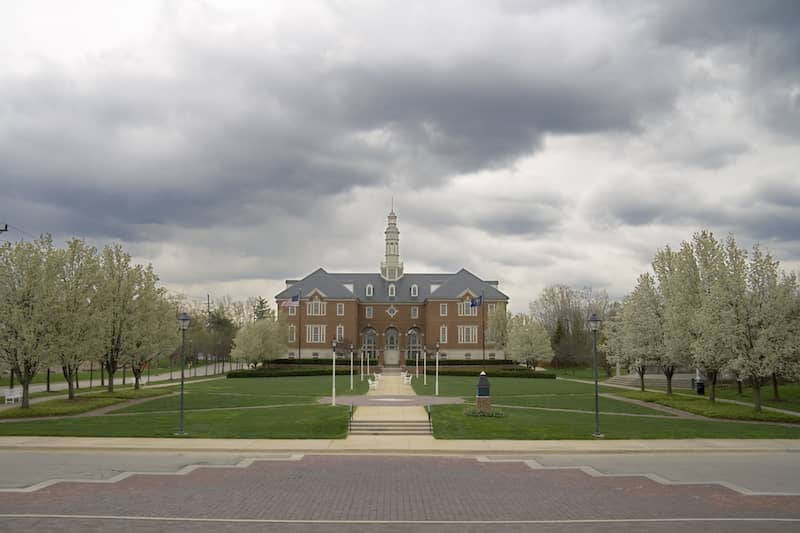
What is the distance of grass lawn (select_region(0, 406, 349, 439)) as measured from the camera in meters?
23.4

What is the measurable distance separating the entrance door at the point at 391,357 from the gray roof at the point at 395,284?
23.1 feet

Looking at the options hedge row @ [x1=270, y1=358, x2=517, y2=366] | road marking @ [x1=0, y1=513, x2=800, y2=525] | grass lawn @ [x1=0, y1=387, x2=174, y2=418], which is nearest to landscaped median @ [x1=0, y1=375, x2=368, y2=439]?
grass lawn @ [x1=0, y1=387, x2=174, y2=418]

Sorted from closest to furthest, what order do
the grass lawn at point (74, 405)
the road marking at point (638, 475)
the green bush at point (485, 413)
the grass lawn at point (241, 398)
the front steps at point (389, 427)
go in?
the road marking at point (638, 475) < the front steps at point (389, 427) < the green bush at point (485, 413) < the grass lawn at point (74, 405) < the grass lawn at point (241, 398)

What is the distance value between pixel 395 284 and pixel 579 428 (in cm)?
6760

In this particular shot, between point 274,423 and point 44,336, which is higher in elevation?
point 44,336

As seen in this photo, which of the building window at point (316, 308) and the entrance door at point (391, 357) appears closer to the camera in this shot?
the building window at point (316, 308)

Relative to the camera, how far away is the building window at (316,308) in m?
86.5

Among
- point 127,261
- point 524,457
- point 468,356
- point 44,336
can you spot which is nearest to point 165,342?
point 127,261

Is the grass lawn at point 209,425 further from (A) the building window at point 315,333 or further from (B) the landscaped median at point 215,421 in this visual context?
(A) the building window at point 315,333

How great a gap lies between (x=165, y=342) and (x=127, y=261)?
21.6 ft

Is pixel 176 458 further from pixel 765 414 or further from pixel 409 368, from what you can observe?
pixel 409 368

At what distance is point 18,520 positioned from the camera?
11.6 m

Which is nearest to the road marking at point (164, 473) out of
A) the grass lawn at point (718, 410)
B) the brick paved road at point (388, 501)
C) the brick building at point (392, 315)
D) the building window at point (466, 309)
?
the brick paved road at point (388, 501)

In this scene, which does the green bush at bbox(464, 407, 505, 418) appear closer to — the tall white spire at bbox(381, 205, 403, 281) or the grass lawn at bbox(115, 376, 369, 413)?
the grass lawn at bbox(115, 376, 369, 413)
